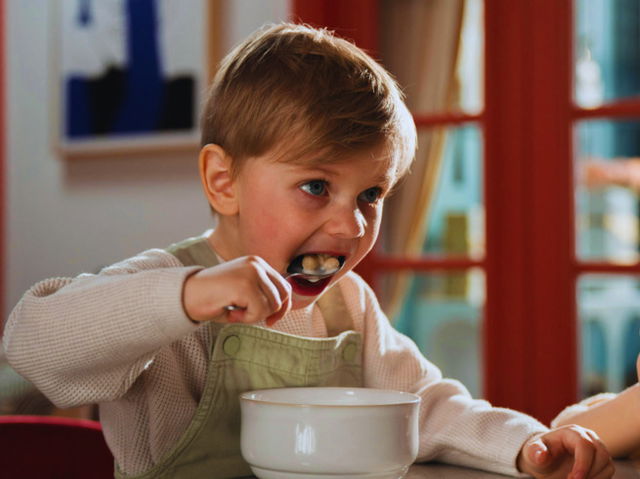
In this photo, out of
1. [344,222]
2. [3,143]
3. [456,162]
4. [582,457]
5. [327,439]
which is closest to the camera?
[327,439]

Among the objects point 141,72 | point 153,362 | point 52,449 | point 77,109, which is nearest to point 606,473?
point 153,362

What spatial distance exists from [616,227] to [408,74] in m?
0.72

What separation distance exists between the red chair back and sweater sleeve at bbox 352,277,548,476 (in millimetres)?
333

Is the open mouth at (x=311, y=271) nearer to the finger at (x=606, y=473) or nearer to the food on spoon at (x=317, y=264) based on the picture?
the food on spoon at (x=317, y=264)

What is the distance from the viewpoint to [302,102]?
34.2 inches

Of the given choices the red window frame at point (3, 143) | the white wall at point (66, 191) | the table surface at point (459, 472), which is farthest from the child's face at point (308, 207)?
the red window frame at point (3, 143)

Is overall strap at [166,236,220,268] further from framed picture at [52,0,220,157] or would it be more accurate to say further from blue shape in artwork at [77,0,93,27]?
blue shape in artwork at [77,0,93,27]

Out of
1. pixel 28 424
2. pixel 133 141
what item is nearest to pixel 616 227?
pixel 133 141

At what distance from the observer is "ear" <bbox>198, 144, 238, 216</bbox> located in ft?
3.07

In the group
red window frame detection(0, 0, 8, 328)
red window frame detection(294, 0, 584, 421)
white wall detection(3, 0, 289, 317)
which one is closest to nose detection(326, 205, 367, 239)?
red window frame detection(294, 0, 584, 421)

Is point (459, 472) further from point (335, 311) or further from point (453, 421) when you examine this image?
point (335, 311)

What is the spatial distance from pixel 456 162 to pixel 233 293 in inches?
73.0

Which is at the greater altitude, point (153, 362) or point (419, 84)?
point (419, 84)

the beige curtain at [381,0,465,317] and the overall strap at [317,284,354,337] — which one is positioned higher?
the beige curtain at [381,0,465,317]
